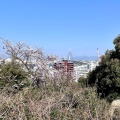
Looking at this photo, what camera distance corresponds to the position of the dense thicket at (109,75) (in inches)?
376

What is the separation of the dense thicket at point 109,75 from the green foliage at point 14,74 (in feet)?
7.66

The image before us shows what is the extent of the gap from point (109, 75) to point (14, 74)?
3086 millimetres

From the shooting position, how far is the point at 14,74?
10219mm

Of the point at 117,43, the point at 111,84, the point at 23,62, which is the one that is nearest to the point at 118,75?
the point at 111,84

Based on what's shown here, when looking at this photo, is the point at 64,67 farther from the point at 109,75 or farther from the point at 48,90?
the point at 48,90

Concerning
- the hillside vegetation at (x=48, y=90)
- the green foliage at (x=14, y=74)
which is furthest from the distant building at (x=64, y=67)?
the green foliage at (x=14, y=74)

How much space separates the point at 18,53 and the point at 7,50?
0.45 m

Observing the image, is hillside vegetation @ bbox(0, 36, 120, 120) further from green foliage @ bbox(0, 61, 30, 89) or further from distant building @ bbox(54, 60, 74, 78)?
distant building @ bbox(54, 60, 74, 78)

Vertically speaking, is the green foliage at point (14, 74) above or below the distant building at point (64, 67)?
below

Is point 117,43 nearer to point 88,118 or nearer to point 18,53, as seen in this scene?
point 18,53

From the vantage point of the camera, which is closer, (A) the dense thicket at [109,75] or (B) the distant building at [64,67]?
(A) the dense thicket at [109,75]

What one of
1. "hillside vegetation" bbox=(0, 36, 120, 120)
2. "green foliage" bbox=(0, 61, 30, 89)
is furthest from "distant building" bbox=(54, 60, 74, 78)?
"green foliage" bbox=(0, 61, 30, 89)

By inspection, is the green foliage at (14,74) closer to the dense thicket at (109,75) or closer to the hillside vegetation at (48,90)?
the hillside vegetation at (48,90)

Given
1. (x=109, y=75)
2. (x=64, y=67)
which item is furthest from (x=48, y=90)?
(x=64, y=67)
